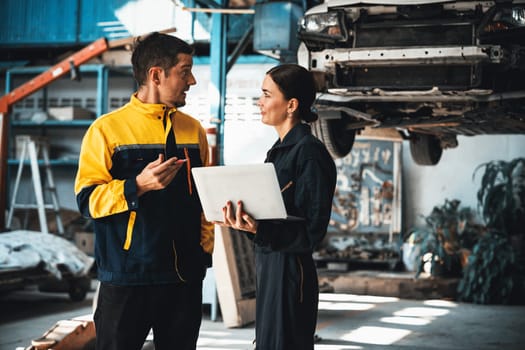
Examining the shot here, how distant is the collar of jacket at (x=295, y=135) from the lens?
7.98ft

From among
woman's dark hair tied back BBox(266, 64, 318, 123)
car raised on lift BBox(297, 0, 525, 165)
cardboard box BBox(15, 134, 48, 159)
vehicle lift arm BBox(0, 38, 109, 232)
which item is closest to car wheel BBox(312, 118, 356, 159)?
car raised on lift BBox(297, 0, 525, 165)

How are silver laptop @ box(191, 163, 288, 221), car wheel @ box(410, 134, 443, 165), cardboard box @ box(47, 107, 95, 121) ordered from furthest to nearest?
cardboard box @ box(47, 107, 95, 121)
car wheel @ box(410, 134, 443, 165)
silver laptop @ box(191, 163, 288, 221)

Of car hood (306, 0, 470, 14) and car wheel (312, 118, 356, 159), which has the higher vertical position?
car hood (306, 0, 470, 14)

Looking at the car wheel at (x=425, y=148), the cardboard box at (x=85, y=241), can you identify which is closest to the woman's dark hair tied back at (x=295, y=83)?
the car wheel at (x=425, y=148)

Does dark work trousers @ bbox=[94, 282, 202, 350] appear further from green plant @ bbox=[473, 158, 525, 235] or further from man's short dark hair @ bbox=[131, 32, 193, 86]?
green plant @ bbox=[473, 158, 525, 235]

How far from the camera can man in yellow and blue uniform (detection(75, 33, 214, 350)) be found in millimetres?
2234

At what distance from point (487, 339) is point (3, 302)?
4575 mm

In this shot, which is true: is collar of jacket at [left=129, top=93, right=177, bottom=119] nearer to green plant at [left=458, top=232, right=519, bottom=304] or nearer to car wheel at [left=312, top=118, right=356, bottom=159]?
car wheel at [left=312, top=118, right=356, bottom=159]

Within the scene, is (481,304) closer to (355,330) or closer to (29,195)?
(355,330)

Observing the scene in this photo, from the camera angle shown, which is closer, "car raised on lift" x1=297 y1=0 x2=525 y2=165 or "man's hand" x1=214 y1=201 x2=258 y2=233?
"man's hand" x1=214 y1=201 x2=258 y2=233

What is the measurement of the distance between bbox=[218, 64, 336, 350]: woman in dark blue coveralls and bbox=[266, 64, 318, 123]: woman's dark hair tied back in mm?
140

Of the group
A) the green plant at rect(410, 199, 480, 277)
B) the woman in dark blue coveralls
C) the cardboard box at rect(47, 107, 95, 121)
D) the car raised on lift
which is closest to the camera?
the woman in dark blue coveralls

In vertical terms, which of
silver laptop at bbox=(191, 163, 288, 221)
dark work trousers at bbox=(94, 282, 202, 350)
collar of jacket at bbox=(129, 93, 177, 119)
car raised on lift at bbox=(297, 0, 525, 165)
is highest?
car raised on lift at bbox=(297, 0, 525, 165)

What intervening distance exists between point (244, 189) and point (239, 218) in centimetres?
9
